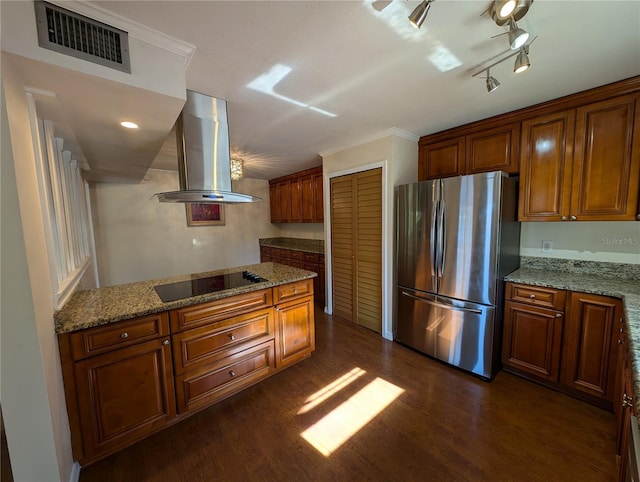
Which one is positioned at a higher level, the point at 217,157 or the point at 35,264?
the point at 217,157

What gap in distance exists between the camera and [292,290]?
2.20 meters

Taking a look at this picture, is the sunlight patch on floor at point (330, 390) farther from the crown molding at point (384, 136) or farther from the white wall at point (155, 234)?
the white wall at point (155, 234)

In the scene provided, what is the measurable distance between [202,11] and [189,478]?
7.63 feet

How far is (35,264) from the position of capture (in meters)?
1.08

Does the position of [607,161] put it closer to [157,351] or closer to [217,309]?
[217,309]

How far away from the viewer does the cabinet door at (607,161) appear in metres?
1.70

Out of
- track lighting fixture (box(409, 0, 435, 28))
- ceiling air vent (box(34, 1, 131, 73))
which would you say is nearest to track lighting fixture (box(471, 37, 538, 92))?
track lighting fixture (box(409, 0, 435, 28))

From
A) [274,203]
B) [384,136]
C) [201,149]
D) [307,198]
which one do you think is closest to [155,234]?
[274,203]

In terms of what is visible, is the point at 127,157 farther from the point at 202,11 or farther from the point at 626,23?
the point at 626,23

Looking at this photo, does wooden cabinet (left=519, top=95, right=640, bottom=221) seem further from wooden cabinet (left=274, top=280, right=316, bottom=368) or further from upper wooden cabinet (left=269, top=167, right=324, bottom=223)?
upper wooden cabinet (left=269, top=167, right=324, bottom=223)

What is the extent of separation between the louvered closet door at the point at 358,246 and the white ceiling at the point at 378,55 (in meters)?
0.85

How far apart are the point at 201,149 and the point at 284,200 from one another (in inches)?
118

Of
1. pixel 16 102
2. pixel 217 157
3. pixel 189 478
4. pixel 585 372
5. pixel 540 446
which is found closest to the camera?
pixel 16 102

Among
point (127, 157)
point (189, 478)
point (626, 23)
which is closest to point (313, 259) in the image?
point (127, 157)
